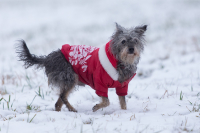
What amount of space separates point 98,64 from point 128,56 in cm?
49

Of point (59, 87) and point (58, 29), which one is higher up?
point (58, 29)

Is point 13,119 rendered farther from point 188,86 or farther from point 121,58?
point 188,86

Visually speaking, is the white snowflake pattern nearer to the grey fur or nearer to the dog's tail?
the grey fur

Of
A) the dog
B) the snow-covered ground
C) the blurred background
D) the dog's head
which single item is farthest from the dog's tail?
the blurred background

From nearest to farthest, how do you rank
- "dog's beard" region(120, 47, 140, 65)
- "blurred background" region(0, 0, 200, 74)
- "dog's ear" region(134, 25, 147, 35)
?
"dog's beard" region(120, 47, 140, 65), "dog's ear" region(134, 25, 147, 35), "blurred background" region(0, 0, 200, 74)

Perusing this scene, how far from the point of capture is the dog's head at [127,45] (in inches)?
129

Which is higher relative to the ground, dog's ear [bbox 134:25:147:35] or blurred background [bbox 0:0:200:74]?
blurred background [bbox 0:0:200:74]

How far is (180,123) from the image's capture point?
8.25 ft

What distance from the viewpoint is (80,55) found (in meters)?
3.65

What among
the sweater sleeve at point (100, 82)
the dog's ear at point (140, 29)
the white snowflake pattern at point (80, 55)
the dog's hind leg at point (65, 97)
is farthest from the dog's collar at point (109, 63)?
the dog's hind leg at point (65, 97)

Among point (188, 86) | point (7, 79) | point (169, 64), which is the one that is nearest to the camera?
point (188, 86)

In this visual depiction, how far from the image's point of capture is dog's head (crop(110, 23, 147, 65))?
3.29 metres

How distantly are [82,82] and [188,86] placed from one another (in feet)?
7.43

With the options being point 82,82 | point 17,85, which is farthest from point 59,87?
point 17,85
